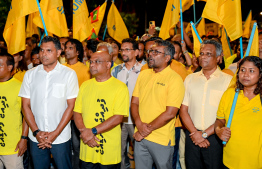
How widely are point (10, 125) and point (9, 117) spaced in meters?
0.13

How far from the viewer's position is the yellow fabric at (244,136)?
349cm

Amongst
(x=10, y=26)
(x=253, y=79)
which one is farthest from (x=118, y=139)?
(x=10, y=26)

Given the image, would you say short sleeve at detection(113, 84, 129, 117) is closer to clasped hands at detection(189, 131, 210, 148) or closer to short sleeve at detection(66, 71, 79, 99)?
short sleeve at detection(66, 71, 79, 99)

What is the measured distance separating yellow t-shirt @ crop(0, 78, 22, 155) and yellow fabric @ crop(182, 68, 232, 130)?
2704 millimetres

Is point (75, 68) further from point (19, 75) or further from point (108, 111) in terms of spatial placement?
point (108, 111)

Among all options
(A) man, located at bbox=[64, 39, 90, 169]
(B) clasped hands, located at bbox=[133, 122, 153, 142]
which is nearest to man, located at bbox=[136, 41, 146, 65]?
(A) man, located at bbox=[64, 39, 90, 169]

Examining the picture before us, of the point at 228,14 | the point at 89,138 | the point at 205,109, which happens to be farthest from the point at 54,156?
the point at 228,14

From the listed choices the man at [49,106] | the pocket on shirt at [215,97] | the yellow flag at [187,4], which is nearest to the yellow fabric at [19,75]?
the man at [49,106]

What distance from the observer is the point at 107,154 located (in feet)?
13.5

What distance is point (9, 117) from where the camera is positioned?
448 centimetres

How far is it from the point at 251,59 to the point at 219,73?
78 centimetres

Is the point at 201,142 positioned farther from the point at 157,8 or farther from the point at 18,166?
the point at 157,8

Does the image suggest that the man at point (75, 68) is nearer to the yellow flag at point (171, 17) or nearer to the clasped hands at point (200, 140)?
the yellow flag at point (171, 17)

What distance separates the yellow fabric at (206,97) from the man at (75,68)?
233 centimetres
